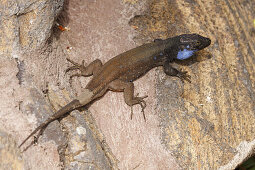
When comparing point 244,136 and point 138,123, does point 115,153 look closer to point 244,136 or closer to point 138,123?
point 138,123

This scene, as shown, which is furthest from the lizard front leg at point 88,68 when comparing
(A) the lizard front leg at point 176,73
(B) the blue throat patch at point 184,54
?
(B) the blue throat patch at point 184,54

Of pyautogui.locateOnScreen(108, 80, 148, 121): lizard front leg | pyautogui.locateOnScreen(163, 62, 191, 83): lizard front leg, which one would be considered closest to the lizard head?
pyautogui.locateOnScreen(163, 62, 191, 83): lizard front leg

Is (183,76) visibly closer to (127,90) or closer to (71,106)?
(127,90)

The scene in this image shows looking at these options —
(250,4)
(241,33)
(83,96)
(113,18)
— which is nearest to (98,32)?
(113,18)

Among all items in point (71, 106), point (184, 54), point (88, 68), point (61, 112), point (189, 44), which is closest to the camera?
point (61, 112)

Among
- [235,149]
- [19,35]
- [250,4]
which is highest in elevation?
[19,35]

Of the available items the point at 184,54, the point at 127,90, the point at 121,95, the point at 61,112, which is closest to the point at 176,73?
the point at 184,54

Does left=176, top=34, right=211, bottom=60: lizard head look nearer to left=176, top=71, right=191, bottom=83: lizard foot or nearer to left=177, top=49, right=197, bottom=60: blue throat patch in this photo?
left=177, top=49, right=197, bottom=60: blue throat patch
